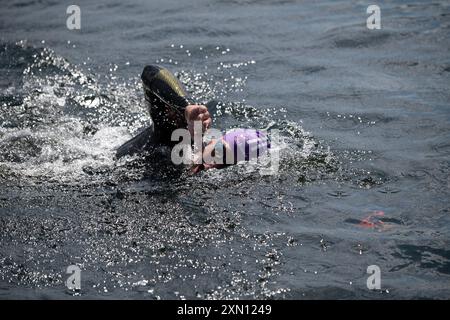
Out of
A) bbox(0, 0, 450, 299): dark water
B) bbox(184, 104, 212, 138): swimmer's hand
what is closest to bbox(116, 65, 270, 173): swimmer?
bbox(184, 104, 212, 138): swimmer's hand

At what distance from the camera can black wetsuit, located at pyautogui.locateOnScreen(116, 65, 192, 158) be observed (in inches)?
289

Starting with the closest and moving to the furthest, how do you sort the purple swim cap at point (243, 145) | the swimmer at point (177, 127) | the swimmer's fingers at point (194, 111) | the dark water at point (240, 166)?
the dark water at point (240, 166)
the swimmer's fingers at point (194, 111)
the swimmer at point (177, 127)
the purple swim cap at point (243, 145)

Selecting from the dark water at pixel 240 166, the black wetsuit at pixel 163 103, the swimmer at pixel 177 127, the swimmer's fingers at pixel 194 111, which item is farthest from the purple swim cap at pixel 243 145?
the swimmer's fingers at pixel 194 111

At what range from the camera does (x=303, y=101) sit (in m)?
10.3

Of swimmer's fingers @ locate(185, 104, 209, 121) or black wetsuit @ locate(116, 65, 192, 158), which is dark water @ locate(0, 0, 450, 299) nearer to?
black wetsuit @ locate(116, 65, 192, 158)

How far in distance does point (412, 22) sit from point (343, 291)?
8456 millimetres

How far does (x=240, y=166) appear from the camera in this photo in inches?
313

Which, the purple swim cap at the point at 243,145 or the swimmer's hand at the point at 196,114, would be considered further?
the purple swim cap at the point at 243,145

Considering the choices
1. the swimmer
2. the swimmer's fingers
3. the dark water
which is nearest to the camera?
the dark water

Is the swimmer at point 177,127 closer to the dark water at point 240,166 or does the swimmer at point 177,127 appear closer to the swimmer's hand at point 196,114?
the swimmer's hand at point 196,114

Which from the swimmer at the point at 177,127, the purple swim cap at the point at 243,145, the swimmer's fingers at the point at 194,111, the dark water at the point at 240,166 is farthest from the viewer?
the purple swim cap at the point at 243,145

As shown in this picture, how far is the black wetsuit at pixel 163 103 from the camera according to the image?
7.34 metres
